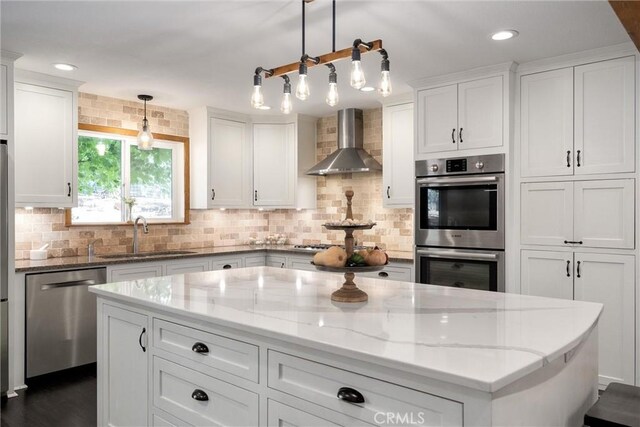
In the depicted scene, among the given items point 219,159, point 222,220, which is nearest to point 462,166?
point 219,159

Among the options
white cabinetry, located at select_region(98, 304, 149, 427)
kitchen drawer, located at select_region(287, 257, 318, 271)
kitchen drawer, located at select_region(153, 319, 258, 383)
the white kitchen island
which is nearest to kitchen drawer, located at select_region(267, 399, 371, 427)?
the white kitchen island

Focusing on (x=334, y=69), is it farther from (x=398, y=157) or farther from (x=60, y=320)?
(x=60, y=320)

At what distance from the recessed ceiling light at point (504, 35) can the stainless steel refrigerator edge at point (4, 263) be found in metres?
3.40

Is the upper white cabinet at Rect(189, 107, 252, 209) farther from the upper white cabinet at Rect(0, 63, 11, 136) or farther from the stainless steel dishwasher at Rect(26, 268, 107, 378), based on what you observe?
the upper white cabinet at Rect(0, 63, 11, 136)

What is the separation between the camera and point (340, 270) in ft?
6.53

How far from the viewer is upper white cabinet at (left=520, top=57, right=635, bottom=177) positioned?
333cm

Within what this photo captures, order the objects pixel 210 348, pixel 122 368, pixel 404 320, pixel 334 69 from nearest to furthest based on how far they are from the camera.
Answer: pixel 404 320, pixel 210 348, pixel 334 69, pixel 122 368

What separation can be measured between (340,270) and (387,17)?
1.64 metres

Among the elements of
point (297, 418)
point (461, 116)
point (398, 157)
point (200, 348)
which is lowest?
point (297, 418)

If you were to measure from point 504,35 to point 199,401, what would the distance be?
2.77m

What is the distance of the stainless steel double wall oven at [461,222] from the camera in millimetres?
3820

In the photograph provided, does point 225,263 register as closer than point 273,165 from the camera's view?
Yes

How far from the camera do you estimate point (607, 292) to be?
3404 mm

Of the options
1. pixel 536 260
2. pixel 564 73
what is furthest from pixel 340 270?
pixel 564 73
